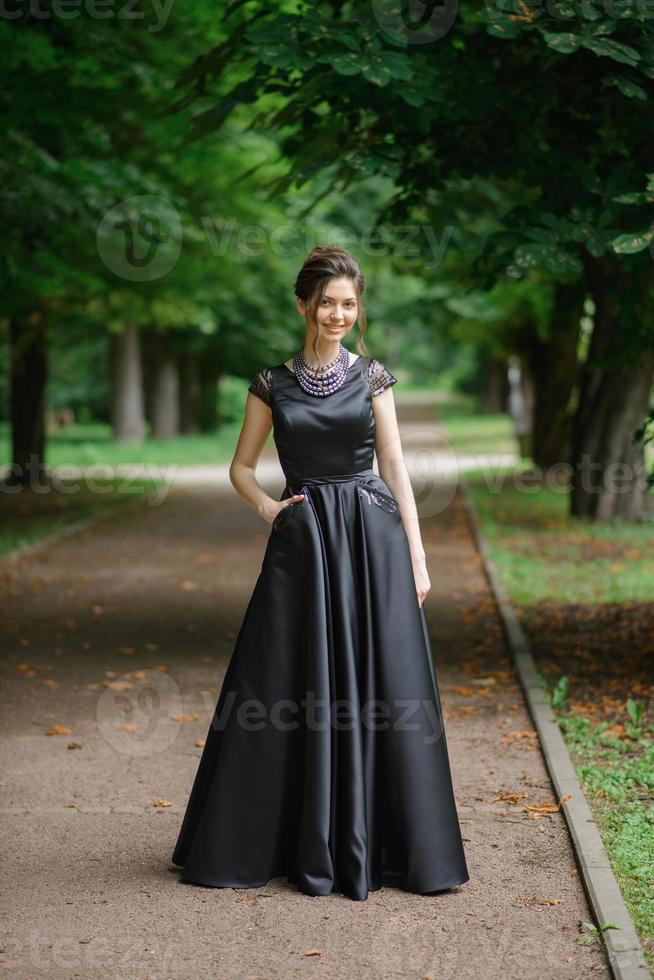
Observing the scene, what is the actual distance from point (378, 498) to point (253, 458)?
1.69ft

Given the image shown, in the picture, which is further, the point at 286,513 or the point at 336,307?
the point at 286,513

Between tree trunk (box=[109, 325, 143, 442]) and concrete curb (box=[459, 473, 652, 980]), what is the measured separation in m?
27.2

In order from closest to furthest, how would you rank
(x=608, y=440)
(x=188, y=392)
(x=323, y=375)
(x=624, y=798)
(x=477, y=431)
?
(x=323, y=375), (x=624, y=798), (x=608, y=440), (x=188, y=392), (x=477, y=431)

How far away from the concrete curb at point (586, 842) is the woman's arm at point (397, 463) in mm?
1195

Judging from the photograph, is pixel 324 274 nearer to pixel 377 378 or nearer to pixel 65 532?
pixel 377 378

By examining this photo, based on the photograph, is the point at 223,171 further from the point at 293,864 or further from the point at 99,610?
the point at 293,864

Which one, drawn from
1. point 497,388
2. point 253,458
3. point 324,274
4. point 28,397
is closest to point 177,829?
point 253,458

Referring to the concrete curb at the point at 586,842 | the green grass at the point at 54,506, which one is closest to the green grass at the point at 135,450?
the green grass at the point at 54,506

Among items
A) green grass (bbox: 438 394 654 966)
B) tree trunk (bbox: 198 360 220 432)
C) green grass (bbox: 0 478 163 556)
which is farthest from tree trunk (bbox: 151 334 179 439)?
green grass (bbox: 438 394 654 966)

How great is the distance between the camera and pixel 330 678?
462cm

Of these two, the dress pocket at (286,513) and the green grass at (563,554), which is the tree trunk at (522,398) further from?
the dress pocket at (286,513)

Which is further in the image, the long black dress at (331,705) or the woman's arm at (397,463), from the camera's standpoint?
the woman's arm at (397,463)

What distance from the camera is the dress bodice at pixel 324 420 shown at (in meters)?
4.69

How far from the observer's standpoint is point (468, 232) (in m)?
17.0
